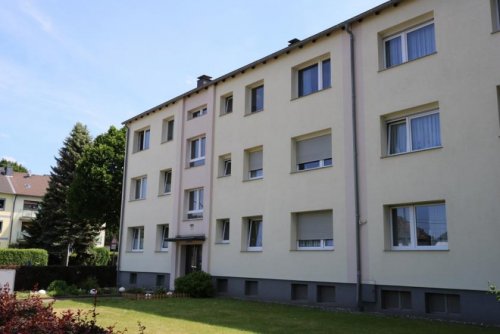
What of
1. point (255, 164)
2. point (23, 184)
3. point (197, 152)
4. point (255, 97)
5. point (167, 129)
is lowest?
point (255, 164)

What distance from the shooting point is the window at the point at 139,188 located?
27.2 meters

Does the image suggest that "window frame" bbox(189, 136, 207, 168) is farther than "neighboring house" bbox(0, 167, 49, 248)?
No

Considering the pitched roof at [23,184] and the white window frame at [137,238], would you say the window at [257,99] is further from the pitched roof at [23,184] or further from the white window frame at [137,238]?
the pitched roof at [23,184]

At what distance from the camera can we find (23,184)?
65.2 m

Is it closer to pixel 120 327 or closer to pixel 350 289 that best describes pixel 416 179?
pixel 350 289

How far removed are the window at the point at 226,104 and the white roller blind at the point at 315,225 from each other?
22.7 ft

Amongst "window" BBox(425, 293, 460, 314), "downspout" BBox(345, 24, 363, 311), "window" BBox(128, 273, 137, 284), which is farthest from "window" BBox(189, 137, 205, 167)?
"window" BBox(425, 293, 460, 314)

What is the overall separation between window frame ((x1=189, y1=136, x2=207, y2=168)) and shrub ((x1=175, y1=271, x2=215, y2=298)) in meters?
5.41

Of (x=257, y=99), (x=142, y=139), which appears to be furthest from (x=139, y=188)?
(x=257, y=99)

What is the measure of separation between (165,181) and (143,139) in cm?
411

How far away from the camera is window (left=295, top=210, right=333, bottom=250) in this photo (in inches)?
635

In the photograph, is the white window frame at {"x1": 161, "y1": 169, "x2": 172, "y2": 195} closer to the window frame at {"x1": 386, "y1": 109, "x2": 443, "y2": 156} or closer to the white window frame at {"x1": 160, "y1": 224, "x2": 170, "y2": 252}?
the white window frame at {"x1": 160, "y1": 224, "x2": 170, "y2": 252}

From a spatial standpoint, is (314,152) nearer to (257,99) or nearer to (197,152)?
(257,99)

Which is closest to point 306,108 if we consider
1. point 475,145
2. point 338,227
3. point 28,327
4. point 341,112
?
point 341,112
